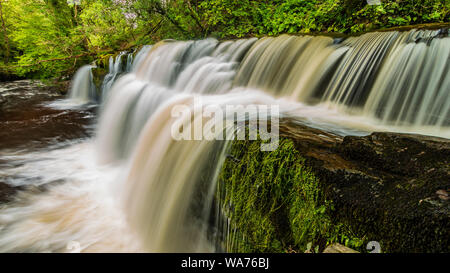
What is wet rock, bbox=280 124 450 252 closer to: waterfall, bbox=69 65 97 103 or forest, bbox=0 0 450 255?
forest, bbox=0 0 450 255

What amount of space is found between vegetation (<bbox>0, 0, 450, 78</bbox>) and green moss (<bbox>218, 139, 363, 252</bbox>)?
4.64 meters

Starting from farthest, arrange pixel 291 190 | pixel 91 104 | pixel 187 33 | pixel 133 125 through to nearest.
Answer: pixel 187 33, pixel 91 104, pixel 133 125, pixel 291 190

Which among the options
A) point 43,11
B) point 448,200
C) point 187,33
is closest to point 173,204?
point 448,200

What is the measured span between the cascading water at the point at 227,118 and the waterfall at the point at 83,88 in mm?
5137

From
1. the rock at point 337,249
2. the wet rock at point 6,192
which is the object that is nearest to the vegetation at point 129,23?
the rock at point 337,249

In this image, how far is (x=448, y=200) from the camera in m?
1.19

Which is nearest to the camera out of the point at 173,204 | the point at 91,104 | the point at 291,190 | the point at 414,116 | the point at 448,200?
the point at 448,200

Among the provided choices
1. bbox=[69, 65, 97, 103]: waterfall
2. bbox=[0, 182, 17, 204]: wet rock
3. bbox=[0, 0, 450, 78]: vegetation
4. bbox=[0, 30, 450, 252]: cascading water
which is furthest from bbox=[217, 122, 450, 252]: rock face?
bbox=[69, 65, 97, 103]: waterfall

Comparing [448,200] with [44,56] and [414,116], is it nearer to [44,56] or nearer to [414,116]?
[414,116]

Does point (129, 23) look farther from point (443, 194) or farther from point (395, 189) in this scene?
point (443, 194)

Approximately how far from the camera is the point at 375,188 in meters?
1.40

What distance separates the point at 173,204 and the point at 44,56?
11766 mm

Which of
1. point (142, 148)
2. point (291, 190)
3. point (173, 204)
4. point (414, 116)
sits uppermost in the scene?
point (414, 116)
